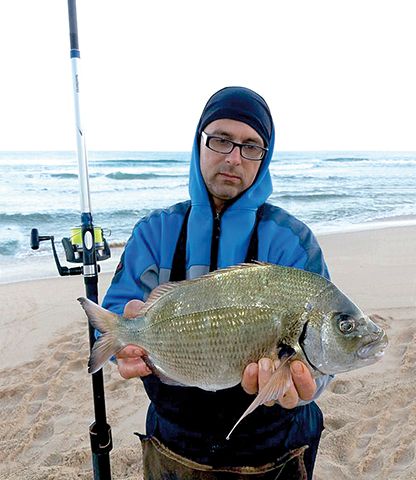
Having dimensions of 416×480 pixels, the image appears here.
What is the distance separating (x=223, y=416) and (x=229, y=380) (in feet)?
1.18

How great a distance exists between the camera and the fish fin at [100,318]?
183cm

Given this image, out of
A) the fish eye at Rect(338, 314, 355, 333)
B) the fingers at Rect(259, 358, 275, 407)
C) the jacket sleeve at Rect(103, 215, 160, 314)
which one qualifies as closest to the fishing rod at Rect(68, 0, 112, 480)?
the jacket sleeve at Rect(103, 215, 160, 314)

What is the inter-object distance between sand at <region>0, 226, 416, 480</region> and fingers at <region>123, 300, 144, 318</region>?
61.2 inches

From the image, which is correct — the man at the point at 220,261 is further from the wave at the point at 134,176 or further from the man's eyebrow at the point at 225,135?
the wave at the point at 134,176

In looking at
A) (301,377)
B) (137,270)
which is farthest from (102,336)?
(301,377)

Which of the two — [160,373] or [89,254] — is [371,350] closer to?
[160,373]

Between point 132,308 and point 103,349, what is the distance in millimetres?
231

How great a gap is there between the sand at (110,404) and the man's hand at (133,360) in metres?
1.42

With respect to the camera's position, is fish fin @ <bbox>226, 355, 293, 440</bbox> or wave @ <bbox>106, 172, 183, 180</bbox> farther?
wave @ <bbox>106, 172, 183, 180</bbox>

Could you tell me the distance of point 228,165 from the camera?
2.22 meters

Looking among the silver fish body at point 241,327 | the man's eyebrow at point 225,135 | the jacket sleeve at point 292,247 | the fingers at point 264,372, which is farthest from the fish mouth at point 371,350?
the man's eyebrow at point 225,135

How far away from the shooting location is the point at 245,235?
2.24 m

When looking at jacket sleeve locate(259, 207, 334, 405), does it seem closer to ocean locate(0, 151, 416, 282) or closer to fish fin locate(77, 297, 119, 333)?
fish fin locate(77, 297, 119, 333)

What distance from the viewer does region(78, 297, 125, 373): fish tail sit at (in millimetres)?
1818
